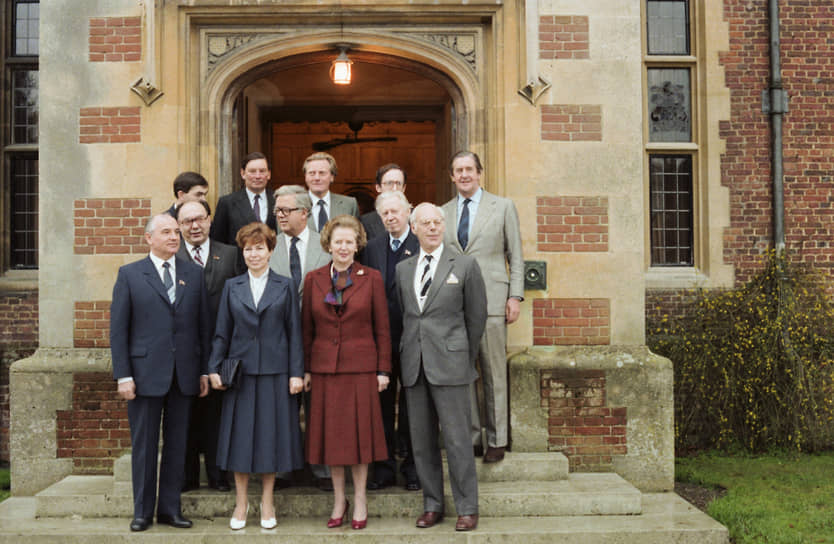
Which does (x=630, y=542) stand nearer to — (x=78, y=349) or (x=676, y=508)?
(x=676, y=508)

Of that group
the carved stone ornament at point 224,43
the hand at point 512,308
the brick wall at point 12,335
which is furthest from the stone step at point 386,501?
the carved stone ornament at point 224,43

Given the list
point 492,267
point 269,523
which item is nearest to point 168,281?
point 269,523

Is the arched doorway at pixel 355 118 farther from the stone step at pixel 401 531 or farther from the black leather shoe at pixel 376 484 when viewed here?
the stone step at pixel 401 531

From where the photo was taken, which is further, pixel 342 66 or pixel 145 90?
pixel 342 66

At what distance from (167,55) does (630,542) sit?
5.28m

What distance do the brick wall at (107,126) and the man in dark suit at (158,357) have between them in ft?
6.40

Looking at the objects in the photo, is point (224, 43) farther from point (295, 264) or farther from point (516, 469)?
point (516, 469)

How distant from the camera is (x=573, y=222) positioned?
21.7 feet

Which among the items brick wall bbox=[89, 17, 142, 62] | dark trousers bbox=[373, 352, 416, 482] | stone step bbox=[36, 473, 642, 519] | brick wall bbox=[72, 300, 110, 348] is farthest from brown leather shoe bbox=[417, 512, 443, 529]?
brick wall bbox=[89, 17, 142, 62]

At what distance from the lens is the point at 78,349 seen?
653cm

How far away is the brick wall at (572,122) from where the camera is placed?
21.7 feet

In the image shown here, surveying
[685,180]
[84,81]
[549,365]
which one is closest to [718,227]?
[685,180]

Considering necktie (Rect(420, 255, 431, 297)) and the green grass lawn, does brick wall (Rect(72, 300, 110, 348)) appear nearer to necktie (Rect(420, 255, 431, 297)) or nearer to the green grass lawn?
necktie (Rect(420, 255, 431, 297))

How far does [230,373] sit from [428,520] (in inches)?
61.8
